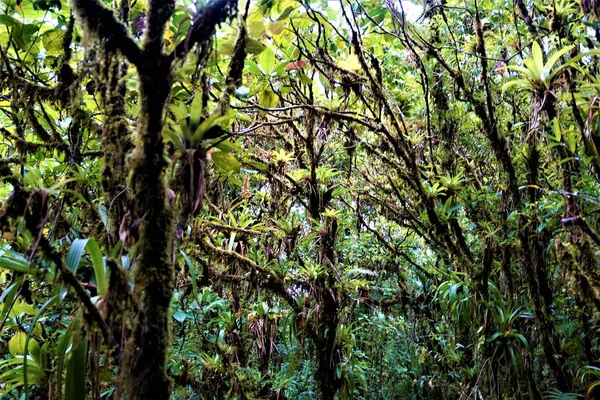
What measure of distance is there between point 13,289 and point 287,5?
51.9 inches

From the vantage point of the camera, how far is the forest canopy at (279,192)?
0.80 m

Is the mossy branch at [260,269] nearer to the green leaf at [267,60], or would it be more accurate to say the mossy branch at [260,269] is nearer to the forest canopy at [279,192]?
the forest canopy at [279,192]

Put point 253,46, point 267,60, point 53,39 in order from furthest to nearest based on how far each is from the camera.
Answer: point 267,60, point 53,39, point 253,46

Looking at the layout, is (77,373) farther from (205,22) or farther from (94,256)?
(205,22)

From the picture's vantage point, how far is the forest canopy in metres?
0.80

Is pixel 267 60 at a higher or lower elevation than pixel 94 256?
higher

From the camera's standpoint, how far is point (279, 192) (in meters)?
2.83

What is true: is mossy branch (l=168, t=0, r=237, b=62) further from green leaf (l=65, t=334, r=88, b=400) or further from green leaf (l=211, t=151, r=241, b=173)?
green leaf (l=65, t=334, r=88, b=400)

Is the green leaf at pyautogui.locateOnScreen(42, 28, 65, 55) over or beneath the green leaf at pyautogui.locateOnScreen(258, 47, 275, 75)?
over

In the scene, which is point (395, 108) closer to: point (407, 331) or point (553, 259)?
point (553, 259)

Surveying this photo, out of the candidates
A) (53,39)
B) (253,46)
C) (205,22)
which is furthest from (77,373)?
(53,39)

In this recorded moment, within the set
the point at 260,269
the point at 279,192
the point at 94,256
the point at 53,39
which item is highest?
the point at 53,39

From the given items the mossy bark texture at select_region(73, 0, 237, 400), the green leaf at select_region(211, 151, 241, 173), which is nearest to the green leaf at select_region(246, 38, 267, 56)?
the green leaf at select_region(211, 151, 241, 173)

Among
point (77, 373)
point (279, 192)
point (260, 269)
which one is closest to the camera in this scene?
point (77, 373)
